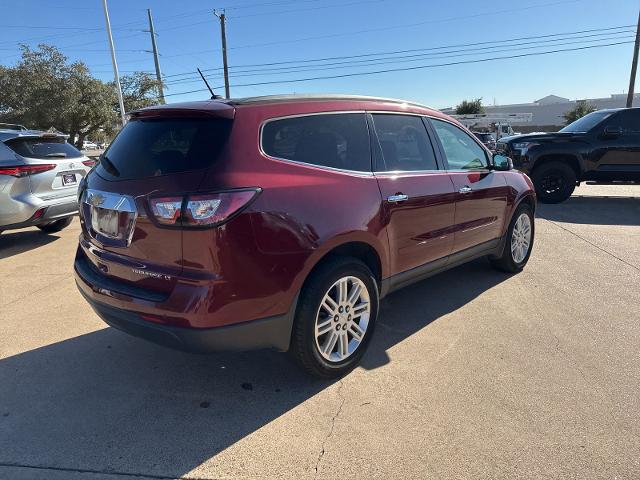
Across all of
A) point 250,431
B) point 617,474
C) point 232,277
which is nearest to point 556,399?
point 617,474

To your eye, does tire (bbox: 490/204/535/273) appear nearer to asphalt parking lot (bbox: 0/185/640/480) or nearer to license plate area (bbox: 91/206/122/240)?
asphalt parking lot (bbox: 0/185/640/480)

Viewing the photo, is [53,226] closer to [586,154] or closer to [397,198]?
[397,198]

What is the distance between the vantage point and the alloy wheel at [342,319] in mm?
2799

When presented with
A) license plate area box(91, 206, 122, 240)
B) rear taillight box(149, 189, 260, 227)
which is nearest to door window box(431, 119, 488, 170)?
rear taillight box(149, 189, 260, 227)

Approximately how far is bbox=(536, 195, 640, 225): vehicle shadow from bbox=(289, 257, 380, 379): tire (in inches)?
249

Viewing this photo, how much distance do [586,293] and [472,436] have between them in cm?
278

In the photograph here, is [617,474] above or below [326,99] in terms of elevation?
below

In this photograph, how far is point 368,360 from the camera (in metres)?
3.21

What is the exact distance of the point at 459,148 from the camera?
13.5 feet

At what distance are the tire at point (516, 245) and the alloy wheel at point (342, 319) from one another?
97.4 inches

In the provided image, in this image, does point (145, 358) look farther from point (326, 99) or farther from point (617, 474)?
point (617, 474)

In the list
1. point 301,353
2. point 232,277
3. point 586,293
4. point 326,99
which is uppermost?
point 326,99

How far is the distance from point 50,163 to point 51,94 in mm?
27378

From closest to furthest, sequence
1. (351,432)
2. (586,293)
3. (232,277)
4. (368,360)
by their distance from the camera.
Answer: (232,277) < (351,432) < (368,360) < (586,293)
